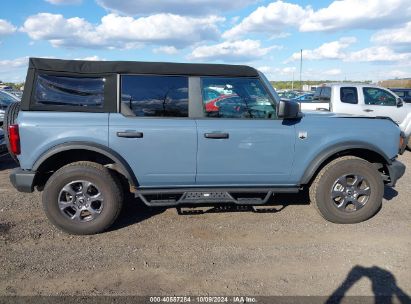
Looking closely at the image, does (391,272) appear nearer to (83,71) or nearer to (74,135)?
(74,135)

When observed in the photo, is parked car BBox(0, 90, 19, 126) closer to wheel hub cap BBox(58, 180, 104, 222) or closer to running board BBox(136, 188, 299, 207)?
wheel hub cap BBox(58, 180, 104, 222)

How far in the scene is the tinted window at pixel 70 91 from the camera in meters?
4.02

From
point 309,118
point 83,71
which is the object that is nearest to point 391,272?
point 309,118

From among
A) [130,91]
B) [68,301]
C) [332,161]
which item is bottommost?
[68,301]

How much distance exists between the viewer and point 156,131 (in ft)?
13.2

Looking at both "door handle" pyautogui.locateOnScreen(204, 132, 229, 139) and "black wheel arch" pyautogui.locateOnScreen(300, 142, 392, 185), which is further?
"black wheel arch" pyautogui.locateOnScreen(300, 142, 392, 185)

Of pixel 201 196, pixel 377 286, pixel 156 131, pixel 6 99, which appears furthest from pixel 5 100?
pixel 377 286

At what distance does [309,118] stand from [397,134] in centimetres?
117

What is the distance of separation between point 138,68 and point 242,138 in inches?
56.4

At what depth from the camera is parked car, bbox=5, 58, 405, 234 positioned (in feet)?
13.1

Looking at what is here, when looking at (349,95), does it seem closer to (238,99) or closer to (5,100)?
(238,99)

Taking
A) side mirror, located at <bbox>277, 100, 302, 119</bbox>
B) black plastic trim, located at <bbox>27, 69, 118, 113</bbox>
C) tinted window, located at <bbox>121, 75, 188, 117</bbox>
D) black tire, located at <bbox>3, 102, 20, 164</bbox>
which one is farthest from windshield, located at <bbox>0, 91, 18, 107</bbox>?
side mirror, located at <bbox>277, 100, 302, 119</bbox>

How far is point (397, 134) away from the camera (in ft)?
14.9

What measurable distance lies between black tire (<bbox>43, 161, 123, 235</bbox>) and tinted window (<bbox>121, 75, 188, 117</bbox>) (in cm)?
81
